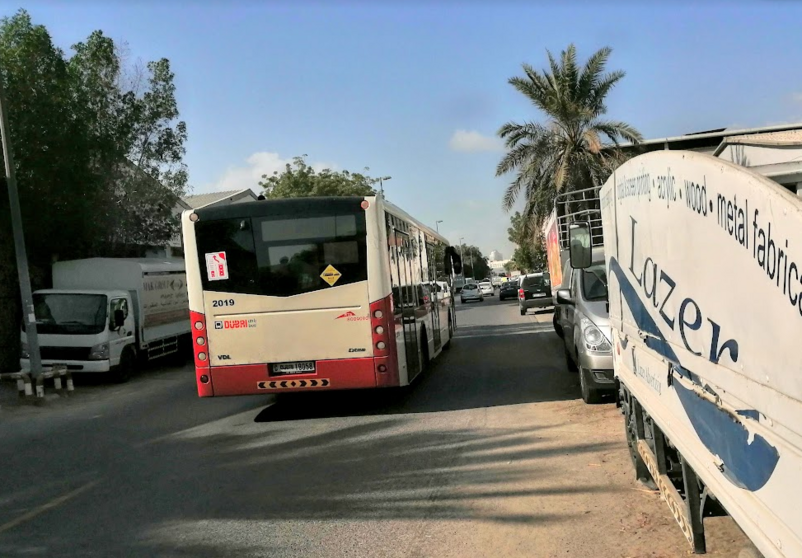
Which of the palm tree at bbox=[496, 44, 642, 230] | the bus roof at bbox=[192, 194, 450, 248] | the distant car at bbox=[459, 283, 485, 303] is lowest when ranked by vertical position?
the distant car at bbox=[459, 283, 485, 303]

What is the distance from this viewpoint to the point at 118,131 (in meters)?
22.0

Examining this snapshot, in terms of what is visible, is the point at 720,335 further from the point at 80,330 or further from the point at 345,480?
the point at 80,330

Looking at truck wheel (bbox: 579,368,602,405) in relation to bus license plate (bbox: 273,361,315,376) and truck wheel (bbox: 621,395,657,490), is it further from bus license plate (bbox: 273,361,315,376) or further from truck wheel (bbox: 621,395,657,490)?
bus license plate (bbox: 273,361,315,376)

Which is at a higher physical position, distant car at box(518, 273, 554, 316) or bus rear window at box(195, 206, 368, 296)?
bus rear window at box(195, 206, 368, 296)

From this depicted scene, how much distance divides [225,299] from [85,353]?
7.88 meters

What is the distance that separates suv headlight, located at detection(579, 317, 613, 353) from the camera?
909 centimetres

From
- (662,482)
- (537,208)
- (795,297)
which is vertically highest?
(537,208)

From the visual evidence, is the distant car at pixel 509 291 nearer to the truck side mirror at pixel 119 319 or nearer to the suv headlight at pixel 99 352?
the truck side mirror at pixel 119 319

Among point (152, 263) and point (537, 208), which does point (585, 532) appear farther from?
point (537, 208)

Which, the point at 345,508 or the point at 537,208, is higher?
the point at 537,208

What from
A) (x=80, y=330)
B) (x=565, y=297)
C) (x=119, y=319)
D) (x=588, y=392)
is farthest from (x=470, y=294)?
(x=588, y=392)

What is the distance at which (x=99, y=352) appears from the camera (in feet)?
52.5

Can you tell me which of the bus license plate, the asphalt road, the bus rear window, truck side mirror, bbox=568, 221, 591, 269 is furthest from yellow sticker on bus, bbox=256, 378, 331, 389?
truck side mirror, bbox=568, 221, 591, 269

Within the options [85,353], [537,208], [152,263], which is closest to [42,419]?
[85,353]
